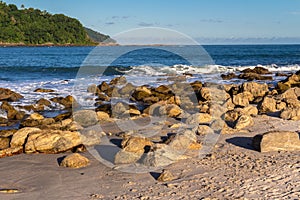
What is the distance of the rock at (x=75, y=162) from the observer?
21.9 ft

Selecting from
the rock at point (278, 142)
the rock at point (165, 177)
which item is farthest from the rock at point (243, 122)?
the rock at point (165, 177)

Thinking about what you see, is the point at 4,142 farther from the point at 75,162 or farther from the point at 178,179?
the point at 178,179

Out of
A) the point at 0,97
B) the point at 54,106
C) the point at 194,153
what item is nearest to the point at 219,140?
the point at 194,153

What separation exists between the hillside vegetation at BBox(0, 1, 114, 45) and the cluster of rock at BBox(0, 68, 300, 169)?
3874 inches

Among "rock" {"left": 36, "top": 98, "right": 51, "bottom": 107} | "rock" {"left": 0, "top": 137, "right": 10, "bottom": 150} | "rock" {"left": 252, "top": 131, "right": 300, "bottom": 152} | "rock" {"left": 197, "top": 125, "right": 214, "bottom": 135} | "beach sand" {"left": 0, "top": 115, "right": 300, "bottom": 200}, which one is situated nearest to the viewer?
"beach sand" {"left": 0, "top": 115, "right": 300, "bottom": 200}

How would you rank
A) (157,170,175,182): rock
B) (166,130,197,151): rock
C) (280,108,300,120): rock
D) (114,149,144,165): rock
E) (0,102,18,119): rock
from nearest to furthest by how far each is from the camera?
(157,170,175,182): rock, (114,149,144,165): rock, (166,130,197,151): rock, (280,108,300,120): rock, (0,102,18,119): rock

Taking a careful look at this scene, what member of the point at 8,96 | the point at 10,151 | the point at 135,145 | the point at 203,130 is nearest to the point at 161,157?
the point at 135,145

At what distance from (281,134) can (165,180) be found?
244 centimetres

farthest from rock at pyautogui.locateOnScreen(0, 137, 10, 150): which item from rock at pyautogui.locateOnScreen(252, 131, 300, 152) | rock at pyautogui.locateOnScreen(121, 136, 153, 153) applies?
rock at pyautogui.locateOnScreen(252, 131, 300, 152)

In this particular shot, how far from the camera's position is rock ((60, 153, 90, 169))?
6.67 metres

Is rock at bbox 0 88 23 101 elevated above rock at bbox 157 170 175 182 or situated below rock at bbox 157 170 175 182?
above

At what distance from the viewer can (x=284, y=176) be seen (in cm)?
559

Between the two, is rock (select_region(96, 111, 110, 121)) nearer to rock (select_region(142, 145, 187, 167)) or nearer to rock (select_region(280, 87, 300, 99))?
rock (select_region(142, 145, 187, 167))

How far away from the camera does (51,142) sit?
774 cm
